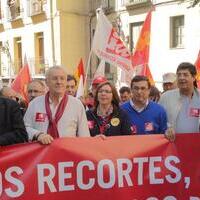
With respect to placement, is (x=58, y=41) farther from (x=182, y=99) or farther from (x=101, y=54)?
(x=182, y=99)

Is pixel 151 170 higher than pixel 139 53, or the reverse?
pixel 139 53

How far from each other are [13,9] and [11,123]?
25722mm

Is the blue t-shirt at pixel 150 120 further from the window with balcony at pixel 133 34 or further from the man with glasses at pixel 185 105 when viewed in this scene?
the window with balcony at pixel 133 34

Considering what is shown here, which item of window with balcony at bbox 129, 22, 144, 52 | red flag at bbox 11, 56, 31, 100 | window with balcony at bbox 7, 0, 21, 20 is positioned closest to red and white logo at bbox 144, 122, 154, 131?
red flag at bbox 11, 56, 31, 100

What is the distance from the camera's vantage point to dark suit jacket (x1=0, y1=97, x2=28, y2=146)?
4102 mm

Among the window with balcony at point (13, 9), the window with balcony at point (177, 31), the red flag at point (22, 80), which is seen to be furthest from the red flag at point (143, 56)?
the window with balcony at point (13, 9)

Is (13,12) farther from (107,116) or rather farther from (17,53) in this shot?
(107,116)

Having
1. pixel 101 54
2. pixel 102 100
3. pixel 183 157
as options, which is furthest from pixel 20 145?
pixel 101 54

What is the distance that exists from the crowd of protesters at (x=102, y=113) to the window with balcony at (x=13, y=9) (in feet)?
79.0

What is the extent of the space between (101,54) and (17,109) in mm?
5552

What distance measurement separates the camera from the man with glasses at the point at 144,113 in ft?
16.1

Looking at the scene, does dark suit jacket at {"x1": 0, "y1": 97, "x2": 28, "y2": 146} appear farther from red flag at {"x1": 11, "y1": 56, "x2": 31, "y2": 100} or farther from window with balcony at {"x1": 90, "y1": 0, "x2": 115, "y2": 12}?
window with balcony at {"x1": 90, "y1": 0, "x2": 115, "y2": 12}

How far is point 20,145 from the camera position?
4145 mm

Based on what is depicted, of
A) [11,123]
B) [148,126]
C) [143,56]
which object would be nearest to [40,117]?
[11,123]
